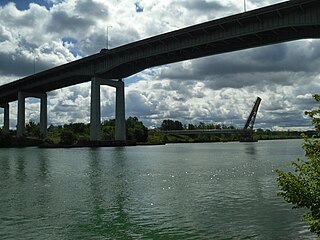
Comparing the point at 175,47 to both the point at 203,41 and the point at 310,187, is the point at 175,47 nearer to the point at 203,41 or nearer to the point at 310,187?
the point at 203,41

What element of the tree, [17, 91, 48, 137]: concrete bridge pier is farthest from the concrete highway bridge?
the tree

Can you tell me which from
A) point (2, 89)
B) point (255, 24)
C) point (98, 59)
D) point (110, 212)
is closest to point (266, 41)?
point (255, 24)

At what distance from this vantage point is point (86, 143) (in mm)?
100500

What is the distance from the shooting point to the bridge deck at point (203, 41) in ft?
187

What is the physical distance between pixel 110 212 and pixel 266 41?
57.2 metres

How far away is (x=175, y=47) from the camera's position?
76562 millimetres

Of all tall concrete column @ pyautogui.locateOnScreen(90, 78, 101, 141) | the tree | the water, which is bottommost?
the water

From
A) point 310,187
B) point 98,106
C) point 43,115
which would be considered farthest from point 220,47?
point 43,115

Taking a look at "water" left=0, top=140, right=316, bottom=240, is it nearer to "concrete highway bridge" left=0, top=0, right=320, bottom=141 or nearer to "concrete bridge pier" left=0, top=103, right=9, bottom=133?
"concrete highway bridge" left=0, top=0, right=320, bottom=141

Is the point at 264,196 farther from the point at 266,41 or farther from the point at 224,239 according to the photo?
the point at 266,41

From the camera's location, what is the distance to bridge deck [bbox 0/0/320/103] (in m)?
57.0

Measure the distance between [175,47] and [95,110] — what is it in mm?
31670

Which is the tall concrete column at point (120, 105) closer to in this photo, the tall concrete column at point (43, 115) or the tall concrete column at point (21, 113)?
the tall concrete column at point (43, 115)

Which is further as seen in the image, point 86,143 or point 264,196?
point 86,143
